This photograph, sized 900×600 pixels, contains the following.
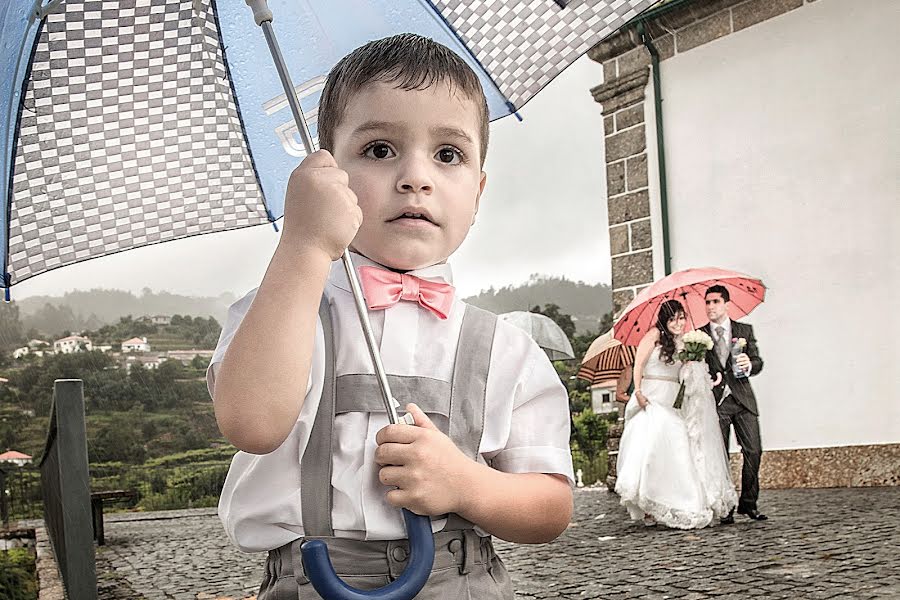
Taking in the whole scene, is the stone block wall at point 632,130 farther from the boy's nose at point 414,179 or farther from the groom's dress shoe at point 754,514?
the boy's nose at point 414,179

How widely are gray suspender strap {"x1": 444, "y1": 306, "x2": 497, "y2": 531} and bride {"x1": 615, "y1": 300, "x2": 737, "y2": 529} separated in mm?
5377

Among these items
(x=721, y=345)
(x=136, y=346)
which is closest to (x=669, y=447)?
(x=721, y=345)

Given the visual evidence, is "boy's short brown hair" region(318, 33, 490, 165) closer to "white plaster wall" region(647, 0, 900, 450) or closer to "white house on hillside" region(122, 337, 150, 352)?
"white plaster wall" region(647, 0, 900, 450)

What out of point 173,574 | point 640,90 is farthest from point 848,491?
point 173,574

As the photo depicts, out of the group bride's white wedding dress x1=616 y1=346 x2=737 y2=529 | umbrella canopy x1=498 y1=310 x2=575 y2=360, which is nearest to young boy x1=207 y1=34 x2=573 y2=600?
bride's white wedding dress x1=616 y1=346 x2=737 y2=529

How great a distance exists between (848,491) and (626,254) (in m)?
3.38

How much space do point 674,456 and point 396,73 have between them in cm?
571

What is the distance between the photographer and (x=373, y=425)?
144cm

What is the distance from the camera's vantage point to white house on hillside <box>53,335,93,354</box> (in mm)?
20541

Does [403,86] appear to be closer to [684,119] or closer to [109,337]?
[684,119]

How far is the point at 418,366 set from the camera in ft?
4.93

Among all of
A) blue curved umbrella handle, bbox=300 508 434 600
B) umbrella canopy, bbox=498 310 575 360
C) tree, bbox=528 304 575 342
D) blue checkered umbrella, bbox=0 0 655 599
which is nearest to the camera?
blue curved umbrella handle, bbox=300 508 434 600

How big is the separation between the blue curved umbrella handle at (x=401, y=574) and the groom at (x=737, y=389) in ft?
18.8

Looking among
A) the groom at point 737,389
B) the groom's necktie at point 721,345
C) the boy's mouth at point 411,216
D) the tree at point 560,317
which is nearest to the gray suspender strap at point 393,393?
the boy's mouth at point 411,216
